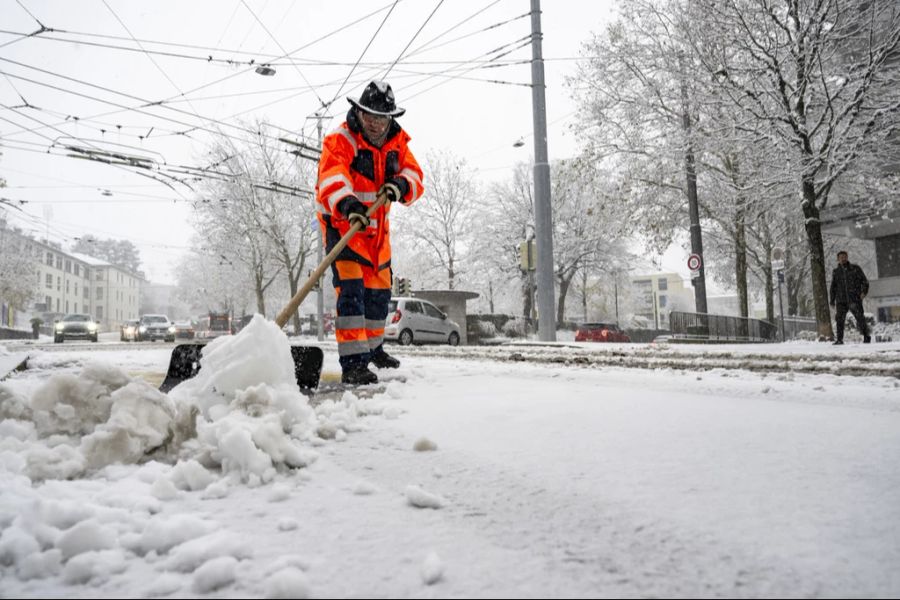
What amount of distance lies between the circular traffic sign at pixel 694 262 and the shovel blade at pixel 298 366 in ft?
50.2

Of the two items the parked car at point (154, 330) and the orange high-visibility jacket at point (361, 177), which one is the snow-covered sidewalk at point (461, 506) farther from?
the parked car at point (154, 330)

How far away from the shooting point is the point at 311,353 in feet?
10.9

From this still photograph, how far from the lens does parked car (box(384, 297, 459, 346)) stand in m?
16.0

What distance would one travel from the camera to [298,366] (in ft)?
10.7

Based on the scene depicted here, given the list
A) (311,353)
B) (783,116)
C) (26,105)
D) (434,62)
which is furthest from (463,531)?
(26,105)

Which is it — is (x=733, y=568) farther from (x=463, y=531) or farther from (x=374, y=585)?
(x=374, y=585)

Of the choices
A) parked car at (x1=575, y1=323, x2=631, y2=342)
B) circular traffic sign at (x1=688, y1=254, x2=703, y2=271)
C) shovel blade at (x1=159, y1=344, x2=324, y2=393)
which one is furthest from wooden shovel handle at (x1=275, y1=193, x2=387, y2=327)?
parked car at (x1=575, y1=323, x2=631, y2=342)

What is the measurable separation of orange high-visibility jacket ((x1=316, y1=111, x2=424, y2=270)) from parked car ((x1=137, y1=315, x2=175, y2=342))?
26.3 metres

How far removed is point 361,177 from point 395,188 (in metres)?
0.28

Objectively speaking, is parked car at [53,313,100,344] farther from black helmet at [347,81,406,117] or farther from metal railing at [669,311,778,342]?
black helmet at [347,81,406,117]

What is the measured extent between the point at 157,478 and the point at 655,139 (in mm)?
18542

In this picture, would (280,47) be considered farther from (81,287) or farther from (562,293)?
(81,287)

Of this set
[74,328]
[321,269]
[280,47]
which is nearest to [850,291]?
[321,269]

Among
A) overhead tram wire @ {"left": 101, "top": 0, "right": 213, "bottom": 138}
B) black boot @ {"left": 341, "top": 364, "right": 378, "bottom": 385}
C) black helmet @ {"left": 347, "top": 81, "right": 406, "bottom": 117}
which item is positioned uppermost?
overhead tram wire @ {"left": 101, "top": 0, "right": 213, "bottom": 138}
